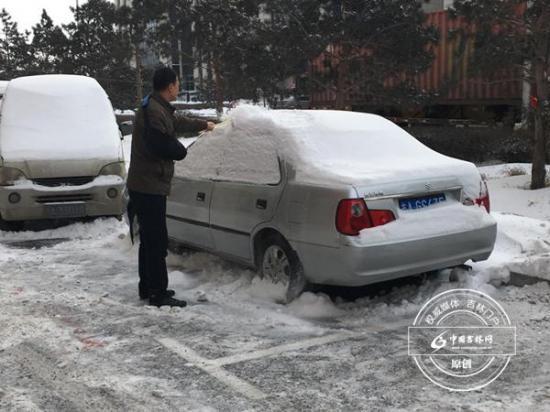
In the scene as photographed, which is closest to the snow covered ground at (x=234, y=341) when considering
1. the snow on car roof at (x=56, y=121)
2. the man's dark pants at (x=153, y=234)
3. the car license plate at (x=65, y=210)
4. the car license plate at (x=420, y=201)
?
the man's dark pants at (x=153, y=234)

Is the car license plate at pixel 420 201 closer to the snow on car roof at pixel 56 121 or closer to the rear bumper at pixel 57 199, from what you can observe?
the rear bumper at pixel 57 199

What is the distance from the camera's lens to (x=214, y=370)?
3924mm

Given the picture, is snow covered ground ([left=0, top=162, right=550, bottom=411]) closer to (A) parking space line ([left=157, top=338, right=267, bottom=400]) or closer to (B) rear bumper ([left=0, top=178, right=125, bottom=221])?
(A) parking space line ([left=157, top=338, right=267, bottom=400])

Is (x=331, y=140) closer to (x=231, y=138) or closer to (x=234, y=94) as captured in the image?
(x=231, y=138)

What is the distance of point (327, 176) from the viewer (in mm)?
4801

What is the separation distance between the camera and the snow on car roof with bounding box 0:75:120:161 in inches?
333

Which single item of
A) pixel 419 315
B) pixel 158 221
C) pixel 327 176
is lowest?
pixel 419 315

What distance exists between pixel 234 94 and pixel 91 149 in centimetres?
955

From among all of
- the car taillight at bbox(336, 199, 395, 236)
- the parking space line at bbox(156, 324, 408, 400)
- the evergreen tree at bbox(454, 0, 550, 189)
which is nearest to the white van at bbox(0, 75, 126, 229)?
the parking space line at bbox(156, 324, 408, 400)

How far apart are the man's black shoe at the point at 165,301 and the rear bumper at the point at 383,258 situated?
1084mm

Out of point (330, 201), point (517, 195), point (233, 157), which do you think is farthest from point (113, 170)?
point (517, 195)

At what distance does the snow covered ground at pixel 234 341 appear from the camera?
3533 millimetres

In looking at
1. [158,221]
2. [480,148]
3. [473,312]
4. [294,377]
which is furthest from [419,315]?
[480,148]

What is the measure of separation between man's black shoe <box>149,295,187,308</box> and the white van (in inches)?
137
